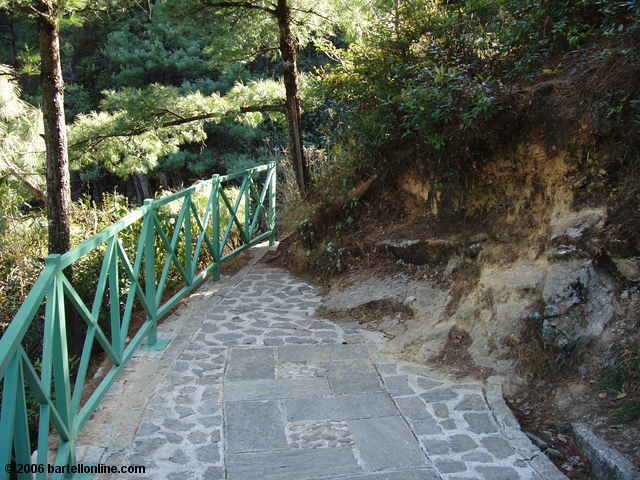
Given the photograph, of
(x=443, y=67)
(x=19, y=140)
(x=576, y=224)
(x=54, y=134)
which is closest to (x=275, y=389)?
(x=576, y=224)

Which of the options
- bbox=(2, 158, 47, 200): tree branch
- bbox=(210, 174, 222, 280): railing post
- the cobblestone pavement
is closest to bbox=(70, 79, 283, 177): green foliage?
bbox=(2, 158, 47, 200): tree branch

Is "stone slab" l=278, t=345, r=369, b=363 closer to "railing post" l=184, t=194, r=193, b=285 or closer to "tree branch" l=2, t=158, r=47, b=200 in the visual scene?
"railing post" l=184, t=194, r=193, b=285

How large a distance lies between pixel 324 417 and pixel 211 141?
41.0 feet

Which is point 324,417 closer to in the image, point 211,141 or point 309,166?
point 309,166

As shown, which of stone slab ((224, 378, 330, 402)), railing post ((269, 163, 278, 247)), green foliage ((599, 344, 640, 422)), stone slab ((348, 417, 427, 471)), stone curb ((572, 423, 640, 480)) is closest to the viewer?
stone curb ((572, 423, 640, 480))

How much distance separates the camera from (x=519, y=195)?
4598mm

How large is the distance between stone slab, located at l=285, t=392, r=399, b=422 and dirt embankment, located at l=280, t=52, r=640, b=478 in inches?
24.5

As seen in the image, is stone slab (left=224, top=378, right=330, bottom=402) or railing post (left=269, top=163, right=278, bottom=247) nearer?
stone slab (left=224, top=378, right=330, bottom=402)

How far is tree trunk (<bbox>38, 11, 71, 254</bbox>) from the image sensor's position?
4.73 metres

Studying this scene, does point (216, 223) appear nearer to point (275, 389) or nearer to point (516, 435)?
point (275, 389)

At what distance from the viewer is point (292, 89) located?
761cm

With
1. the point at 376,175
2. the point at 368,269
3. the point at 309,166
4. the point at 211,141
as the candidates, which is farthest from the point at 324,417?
the point at 211,141

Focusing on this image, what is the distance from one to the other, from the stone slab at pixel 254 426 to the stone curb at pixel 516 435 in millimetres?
1212

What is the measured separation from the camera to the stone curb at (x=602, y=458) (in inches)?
102
